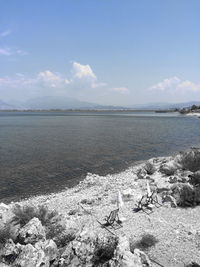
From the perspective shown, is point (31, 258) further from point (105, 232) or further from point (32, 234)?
point (105, 232)

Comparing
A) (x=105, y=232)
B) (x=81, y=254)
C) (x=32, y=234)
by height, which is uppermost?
(x=81, y=254)

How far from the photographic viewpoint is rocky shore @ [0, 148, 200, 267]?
224 inches

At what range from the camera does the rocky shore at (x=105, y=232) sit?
5.68m

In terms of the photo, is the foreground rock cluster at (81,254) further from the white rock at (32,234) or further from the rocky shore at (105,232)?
the white rock at (32,234)

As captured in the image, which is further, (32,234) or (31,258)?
(32,234)

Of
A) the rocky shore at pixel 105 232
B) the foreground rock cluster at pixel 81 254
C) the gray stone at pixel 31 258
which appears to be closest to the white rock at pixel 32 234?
the rocky shore at pixel 105 232

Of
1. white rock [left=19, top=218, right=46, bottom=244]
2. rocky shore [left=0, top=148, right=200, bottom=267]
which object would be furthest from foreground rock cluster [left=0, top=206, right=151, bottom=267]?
white rock [left=19, top=218, right=46, bottom=244]

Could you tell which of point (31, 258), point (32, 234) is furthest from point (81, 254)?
point (32, 234)

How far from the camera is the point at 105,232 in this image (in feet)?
25.4

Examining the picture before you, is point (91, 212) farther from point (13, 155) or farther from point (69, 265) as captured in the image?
point (13, 155)

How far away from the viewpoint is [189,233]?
7.33m

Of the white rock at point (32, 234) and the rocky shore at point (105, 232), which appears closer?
the rocky shore at point (105, 232)

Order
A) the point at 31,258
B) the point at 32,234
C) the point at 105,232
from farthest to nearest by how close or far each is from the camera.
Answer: the point at 105,232 → the point at 32,234 → the point at 31,258

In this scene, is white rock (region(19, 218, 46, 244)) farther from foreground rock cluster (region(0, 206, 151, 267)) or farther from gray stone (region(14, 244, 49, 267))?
gray stone (region(14, 244, 49, 267))
